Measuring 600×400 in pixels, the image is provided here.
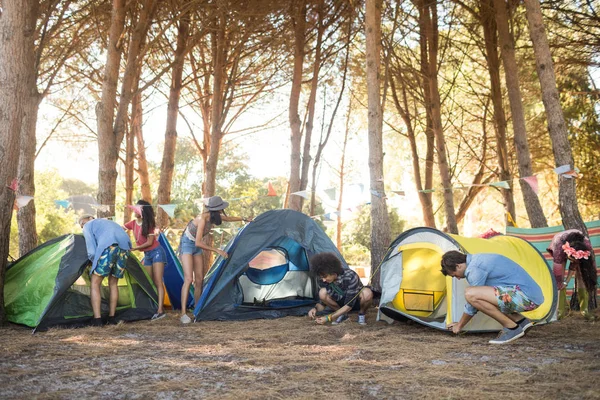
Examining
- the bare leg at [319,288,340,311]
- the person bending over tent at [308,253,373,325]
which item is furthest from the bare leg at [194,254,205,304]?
the bare leg at [319,288,340,311]

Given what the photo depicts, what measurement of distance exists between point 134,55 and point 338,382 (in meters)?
6.68

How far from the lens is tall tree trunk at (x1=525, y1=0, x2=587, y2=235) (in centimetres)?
744

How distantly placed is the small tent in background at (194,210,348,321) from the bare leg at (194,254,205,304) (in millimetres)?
115

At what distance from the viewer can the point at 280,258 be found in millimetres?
8039

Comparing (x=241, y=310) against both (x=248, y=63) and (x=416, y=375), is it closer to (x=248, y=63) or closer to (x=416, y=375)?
(x=416, y=375)

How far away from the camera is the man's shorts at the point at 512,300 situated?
5.10 m

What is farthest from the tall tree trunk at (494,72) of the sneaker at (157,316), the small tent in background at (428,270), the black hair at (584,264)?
the sneaker at (157,316)

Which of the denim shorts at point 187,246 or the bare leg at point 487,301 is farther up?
the denim shorts at point 187,246

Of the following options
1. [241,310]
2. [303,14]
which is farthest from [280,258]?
[303,14]

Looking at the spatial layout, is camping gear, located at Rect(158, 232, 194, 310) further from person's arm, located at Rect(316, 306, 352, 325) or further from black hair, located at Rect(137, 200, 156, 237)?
person's arm, located at Rect(316, 306, 352, 325)

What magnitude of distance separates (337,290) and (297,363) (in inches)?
92.4

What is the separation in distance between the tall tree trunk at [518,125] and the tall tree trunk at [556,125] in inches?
81.8

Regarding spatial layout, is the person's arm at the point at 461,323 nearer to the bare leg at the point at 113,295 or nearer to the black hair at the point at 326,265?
the black hair at the point at 326,265

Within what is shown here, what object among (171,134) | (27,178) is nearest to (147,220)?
(27,178)
